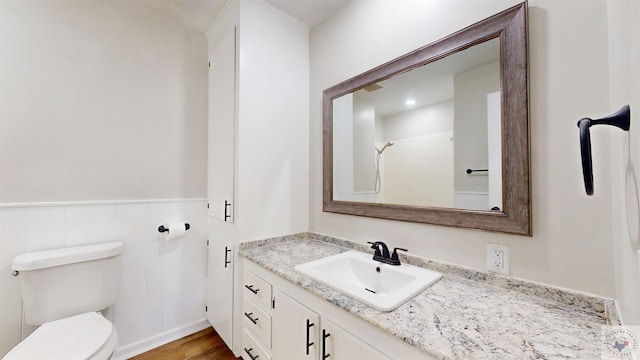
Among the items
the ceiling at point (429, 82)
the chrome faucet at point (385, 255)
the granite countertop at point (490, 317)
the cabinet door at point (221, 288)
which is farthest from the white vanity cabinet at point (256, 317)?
the ceiling at point (429, 82)

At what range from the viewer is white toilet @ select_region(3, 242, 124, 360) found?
3.72 feet

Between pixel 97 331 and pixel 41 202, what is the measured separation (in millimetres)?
863

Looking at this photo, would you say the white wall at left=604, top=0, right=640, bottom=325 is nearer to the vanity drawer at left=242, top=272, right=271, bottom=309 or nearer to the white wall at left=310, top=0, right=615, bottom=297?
the white wall at left=310, top=0, right=615, bottom=297

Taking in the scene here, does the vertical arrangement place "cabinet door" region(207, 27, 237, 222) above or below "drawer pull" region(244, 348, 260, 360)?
above

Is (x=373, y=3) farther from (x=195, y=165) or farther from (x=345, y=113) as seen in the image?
(x=195, y=165)

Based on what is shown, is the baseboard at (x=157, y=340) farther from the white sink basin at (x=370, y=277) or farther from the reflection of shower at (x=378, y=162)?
Result: the reflection of shower at (x=378, y=162)

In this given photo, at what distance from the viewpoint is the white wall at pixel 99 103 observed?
1420 mm

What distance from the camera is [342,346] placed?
898mm

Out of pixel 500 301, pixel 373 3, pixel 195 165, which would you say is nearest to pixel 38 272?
pixel 195 165

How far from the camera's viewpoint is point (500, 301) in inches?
35.4

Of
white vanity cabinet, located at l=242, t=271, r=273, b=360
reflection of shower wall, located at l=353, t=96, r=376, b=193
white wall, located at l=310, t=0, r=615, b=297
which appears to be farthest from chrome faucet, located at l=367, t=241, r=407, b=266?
white vanity cabinet, located at l=242, t=271, r=273, b=360

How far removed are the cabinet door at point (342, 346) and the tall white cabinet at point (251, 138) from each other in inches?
32.9

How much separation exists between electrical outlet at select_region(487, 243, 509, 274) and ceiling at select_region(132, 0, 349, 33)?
1.73 metres

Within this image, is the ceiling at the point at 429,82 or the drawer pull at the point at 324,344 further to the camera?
the ceiling at the point at 429,82
